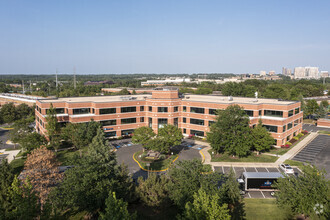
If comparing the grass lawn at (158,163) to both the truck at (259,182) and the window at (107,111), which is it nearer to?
the truck at (259,182)

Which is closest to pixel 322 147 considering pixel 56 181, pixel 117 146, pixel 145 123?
pixel 145 123

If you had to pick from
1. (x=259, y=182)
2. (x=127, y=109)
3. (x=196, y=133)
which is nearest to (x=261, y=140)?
(x=259, y=182)

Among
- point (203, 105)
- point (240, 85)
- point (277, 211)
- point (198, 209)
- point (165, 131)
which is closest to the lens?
point (198, 209)

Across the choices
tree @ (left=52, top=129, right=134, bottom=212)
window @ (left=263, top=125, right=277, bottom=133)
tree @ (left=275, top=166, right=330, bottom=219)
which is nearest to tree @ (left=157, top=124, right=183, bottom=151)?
tree @ (left=52, top=129, right=134, bottom=212)

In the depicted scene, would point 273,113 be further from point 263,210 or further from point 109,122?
point 109,122

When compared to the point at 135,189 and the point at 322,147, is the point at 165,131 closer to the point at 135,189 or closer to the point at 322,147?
the point at 135,189

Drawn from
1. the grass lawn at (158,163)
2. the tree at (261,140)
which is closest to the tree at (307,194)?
the grass lawn at (158,163)
